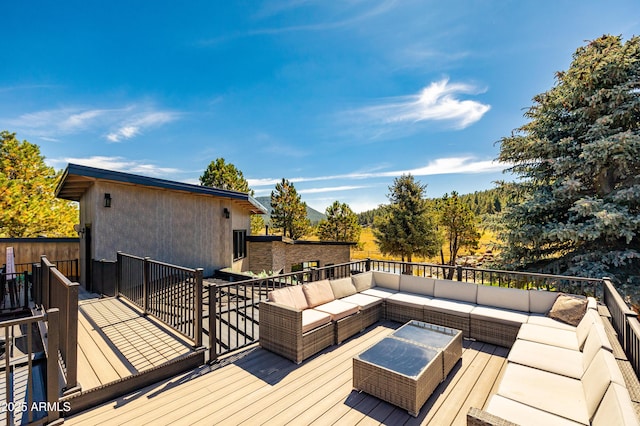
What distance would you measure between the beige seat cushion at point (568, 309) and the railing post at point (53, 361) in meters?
5.88

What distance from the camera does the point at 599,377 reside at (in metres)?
1.92

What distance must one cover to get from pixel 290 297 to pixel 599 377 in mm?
3317

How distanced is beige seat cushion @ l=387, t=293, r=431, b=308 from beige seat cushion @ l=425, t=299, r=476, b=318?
0.13 meters

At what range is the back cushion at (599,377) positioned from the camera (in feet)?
5.74

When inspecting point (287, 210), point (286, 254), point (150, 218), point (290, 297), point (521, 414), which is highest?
point (287, 210)

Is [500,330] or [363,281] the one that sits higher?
[363,281]

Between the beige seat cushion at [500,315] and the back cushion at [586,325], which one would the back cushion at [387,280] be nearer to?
the beige seat cushion at [500,315]

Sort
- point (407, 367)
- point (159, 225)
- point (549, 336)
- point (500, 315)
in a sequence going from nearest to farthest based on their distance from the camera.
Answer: point (407, 367) < point (549, 336) < point (500, 315) < point (159, 225)

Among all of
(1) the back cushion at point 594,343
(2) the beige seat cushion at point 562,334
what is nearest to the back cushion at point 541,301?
(2) the beige seat cushion at point 562,334

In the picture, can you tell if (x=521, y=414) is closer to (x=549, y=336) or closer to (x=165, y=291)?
(x=549, y=336)

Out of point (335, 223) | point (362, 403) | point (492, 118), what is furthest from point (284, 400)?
point (335, 223)

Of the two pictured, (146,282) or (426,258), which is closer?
(146,282)

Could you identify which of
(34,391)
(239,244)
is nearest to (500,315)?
(34,391)

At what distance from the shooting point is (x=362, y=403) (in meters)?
2.66
